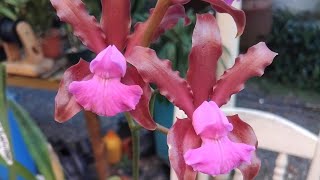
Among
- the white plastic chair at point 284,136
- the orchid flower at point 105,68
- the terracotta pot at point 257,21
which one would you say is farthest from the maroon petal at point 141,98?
the terracotta pot at point 257,21

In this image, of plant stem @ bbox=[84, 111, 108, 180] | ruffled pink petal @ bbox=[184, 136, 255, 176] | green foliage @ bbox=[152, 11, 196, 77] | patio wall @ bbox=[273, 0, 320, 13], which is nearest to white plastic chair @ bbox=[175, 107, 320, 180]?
ruffled pink petal @ bbox=[184, 136, 255, 176]

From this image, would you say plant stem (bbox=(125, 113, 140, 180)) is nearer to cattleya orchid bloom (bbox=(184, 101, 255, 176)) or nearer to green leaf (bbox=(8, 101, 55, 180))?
cattleya orchid bloom (bbox=(184, 101, 255, 176))

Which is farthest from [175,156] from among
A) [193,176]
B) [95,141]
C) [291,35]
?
[291,35]

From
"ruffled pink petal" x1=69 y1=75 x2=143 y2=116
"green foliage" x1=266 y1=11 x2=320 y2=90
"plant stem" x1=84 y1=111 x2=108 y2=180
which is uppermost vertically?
"ruffled pink petal" x1=69 y1=75 x2=143 y2=116

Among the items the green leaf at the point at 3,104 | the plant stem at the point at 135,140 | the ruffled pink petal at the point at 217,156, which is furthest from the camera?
the green leaf at the point at 3,104

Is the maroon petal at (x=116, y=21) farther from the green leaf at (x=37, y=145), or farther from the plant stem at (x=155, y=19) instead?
the green leaf at (x=37, y=145)

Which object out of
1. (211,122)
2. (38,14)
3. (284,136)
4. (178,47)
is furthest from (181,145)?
(38,14)

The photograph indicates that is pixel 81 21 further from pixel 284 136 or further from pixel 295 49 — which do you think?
pixel 295 49

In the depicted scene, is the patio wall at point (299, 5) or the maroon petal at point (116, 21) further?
the patio wall at point (299, 5)
